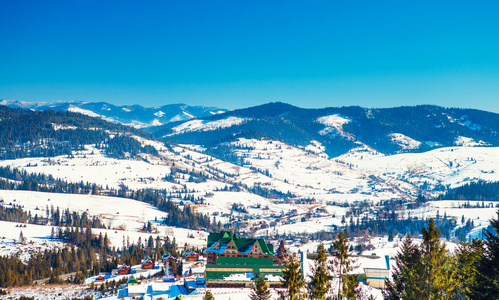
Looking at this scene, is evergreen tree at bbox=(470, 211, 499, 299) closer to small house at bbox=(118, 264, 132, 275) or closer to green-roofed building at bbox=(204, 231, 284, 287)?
green-roofed building at bbox=(204, 231, 284, 287)

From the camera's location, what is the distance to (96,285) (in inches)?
4321

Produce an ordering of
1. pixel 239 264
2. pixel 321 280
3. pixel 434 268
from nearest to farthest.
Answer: pixel 434 268 → pixel 321 280 → pixel 239 264

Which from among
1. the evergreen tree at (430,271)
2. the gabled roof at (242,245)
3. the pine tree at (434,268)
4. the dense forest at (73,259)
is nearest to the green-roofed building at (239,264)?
the gabled roof at (242,245)

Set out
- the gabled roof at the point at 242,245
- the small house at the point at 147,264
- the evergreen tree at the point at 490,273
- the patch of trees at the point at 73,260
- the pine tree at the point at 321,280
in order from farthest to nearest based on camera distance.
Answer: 1. the small house at the point at 147,264
2. the patch of trees at the point at 73,260
3. the gabled roof at the point at 242,245
4. the pine tree at the point at 321,280
5. the evergreen tree at the point at 490,273

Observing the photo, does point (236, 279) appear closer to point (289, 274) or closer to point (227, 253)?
point (227, 253)

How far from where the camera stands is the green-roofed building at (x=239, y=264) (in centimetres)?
9662

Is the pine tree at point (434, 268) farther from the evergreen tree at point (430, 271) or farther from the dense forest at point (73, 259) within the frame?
the dense forest at point (73, 259)

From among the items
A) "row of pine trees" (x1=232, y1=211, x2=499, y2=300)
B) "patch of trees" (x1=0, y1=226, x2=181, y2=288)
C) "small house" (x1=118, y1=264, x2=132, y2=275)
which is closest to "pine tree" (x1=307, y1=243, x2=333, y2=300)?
"row of pine trees" (x1=232, y1=211, x2=499, y2=300)

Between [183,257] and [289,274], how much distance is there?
3941 inches

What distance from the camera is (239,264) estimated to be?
336 ft

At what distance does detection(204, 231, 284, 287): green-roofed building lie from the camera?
317ft

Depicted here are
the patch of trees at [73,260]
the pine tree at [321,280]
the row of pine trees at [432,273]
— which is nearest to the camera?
the row of pine trees at [432,273]

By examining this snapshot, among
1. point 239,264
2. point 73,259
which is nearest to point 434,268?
point 239,264

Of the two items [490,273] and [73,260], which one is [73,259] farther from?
[490,273]
